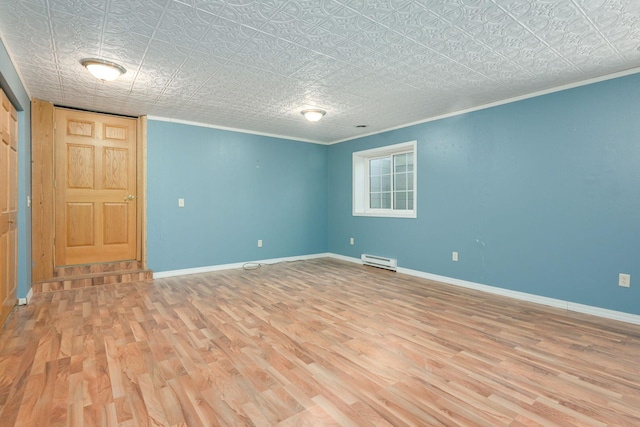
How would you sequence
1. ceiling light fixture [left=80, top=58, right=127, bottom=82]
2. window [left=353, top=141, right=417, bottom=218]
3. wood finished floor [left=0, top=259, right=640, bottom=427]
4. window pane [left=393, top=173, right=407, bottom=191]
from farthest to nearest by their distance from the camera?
1. window pane [left=393, top=173, right=407, bottom=191]
2. window [left=353, top=141, right=417, bottom=218]
3. ceiling light fixture [left=80, top=58, right=127, bottom=82]
4. wood finished floor [left=0, top=259, right=640, bottom=427]

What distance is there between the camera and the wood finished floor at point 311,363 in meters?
1.67

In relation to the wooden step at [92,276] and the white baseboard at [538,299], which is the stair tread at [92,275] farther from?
the white baseboard at [538,299]

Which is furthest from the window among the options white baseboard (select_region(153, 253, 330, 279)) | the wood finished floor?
the wood finished floor

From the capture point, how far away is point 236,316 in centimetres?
311

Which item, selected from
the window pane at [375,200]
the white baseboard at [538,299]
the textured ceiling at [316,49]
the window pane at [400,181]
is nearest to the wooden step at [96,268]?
the textured ceiling at [316,49]

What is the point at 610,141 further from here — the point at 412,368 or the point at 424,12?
the point at 412,368

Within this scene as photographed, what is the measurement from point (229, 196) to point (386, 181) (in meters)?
2.81

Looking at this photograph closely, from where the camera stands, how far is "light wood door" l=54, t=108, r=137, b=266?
423 cm

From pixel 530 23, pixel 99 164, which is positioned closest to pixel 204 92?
pixel 99 164

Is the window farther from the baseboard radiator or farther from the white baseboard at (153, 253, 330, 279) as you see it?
the white baseboard at (153, 253, 330, 279)

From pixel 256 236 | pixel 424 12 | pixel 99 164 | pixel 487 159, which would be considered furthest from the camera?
pixel 256 236

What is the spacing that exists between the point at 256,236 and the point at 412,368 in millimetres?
4035

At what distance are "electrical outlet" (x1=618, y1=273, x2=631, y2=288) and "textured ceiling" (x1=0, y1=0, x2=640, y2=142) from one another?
1.96 metres

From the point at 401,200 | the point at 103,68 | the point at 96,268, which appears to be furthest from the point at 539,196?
the point at 96,268
